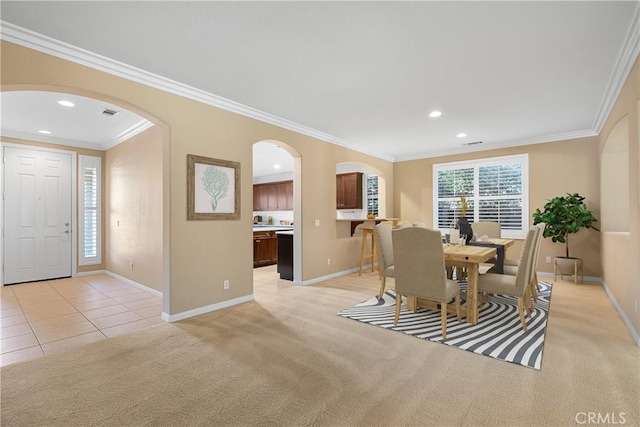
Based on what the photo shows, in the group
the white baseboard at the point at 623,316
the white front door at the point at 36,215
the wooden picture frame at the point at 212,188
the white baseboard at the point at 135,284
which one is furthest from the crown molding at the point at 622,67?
the white front door at the point at 36,215

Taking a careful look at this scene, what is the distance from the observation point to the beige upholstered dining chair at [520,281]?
296 cm

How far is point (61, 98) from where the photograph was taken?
3719 millimetres

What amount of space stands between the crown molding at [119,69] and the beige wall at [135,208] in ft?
3.83

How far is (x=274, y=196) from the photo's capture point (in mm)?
9461

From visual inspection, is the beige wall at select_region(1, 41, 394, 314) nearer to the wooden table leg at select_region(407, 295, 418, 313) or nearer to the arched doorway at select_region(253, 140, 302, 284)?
the arched doorway at select_region(253, 140, 302, 284)

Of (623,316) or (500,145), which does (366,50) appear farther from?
(500,145)

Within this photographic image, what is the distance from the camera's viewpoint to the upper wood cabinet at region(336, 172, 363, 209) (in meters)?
7.62

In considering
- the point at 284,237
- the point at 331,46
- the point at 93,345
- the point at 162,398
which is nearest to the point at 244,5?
the point at 331,46

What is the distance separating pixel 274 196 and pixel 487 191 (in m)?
5.79

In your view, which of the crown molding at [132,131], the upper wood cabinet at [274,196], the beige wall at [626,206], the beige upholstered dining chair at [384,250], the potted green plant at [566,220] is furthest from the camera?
the upper wood cabinet at [274,196]

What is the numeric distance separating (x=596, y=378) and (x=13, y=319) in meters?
5.54

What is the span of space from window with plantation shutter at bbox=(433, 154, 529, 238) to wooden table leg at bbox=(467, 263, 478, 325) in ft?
11.0

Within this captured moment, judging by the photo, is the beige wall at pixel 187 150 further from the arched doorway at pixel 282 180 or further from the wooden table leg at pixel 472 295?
the wooden table leg at pixel 472 295

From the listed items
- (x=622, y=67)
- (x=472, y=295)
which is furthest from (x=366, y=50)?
(x=472, y=295)
